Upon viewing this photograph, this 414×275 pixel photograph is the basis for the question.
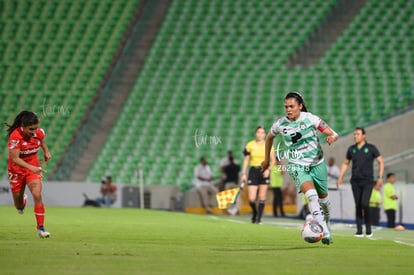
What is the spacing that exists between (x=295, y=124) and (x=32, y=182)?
4.10 metres

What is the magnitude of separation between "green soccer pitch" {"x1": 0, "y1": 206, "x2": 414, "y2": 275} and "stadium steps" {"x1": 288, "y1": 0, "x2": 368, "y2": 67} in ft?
68.4

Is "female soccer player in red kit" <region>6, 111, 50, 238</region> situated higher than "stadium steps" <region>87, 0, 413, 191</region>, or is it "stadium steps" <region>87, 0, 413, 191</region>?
"stadium steps" <region>87, 0, 413, 191</region>

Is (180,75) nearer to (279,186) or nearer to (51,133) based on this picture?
(51,133)

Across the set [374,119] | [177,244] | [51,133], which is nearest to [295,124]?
[177,244]

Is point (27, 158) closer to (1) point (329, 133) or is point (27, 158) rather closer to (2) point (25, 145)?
(2) point (25, 145)

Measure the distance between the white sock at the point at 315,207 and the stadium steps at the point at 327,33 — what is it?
2437 centimetres

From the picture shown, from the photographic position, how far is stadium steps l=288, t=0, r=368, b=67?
37438mm

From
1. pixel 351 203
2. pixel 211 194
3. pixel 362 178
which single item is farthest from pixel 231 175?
pixel 362 178

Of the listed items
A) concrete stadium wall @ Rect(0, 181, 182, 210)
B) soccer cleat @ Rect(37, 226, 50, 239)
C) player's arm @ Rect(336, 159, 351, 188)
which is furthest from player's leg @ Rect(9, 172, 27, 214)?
concrete stadium wall @ Rect(0, 181, 182, 210)

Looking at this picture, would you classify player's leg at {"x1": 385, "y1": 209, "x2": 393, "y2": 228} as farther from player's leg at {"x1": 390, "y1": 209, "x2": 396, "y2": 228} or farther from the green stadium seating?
the green stadium seating

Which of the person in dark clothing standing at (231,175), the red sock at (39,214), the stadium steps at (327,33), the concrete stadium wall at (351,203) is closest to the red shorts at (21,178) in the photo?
the red sock at (39,214)

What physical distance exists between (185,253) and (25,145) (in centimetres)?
397

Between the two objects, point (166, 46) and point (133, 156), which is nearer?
point (133, 156)

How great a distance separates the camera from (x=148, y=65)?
3747 cm
